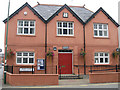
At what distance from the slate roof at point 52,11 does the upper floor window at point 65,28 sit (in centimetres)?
163

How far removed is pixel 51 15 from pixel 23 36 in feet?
12.6

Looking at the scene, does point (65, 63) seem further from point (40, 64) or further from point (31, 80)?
point (31, 80)

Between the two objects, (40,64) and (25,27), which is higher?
(25,27)

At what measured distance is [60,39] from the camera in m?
17.1

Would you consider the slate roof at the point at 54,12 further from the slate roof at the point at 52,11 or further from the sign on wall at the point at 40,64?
the sign on wall at the point at 40,64

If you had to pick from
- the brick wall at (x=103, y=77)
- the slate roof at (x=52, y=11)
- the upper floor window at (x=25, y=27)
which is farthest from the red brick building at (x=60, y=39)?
the brick wall at (x=103, y=77)

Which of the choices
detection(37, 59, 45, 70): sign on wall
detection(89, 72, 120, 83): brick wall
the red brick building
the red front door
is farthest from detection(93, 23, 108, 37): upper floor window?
detection(37, 59, 45, 70): sign on wall

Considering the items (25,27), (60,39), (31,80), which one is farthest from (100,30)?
(31,80)

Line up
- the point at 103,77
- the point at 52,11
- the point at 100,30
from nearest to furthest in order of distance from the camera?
the point at 103,77
the point at 100,30
the point at 52,11

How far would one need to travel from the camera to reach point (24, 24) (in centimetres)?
1703

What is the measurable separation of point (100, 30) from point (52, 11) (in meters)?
6.04

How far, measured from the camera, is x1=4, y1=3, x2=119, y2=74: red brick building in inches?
652

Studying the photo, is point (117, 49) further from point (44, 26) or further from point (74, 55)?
point (44, 26)

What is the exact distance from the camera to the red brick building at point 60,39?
16562 mm
